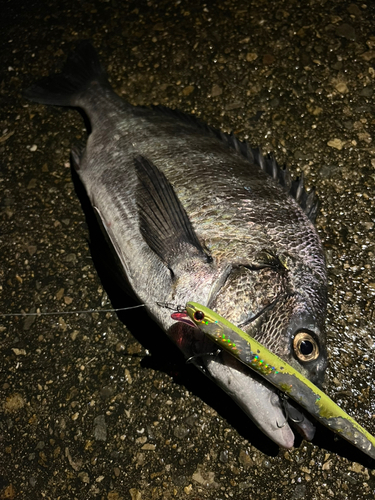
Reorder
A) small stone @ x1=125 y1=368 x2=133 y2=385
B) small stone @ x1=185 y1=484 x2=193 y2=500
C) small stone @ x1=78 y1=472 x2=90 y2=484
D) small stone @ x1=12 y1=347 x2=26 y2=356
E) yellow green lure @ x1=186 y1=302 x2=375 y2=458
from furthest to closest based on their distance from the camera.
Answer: small stone @ x1=12 y1=347 x2=26 y2=356 < small stone @ x1=125 y1=368 x2=133 y2=385 < small stone @ x1=78 y1=472 x2=90 y2=484 < small stone @ x1=185 y1=484 x2=193 y2=500 < yellow green lure @ x1=186 y1=302 x2=375 y2=458

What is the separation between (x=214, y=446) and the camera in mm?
2412

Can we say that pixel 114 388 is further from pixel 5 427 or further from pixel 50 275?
pixel 50 275

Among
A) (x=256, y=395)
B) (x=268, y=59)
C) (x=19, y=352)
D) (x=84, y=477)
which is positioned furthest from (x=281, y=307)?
(x=268, y=59)

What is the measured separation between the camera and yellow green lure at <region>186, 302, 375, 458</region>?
6.02ft

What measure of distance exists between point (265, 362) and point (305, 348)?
0.22 metres

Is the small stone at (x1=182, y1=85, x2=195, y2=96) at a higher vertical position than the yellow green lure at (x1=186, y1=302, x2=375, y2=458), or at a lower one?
higher

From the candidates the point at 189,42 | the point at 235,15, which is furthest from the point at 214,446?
the point at 235,15

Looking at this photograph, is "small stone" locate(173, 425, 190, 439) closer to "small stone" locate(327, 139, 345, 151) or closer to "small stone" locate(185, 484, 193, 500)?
"small stone" locate(185, 484, 193, 500)

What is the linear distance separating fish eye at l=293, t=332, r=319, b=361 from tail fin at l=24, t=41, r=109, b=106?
8.06ft

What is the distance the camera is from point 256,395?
76.4 inches

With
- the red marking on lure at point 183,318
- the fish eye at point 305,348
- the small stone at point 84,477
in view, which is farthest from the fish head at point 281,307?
the small stone at point 84,477

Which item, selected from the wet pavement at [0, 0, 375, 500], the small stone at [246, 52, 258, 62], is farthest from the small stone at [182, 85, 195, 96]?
the small stone at [246, 52, 258, 62]

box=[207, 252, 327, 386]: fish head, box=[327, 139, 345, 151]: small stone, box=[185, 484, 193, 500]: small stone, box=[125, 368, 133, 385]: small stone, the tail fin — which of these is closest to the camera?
box=[207, 252, 327, 386]: fish head

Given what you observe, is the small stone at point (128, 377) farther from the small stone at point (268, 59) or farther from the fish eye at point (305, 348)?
the small stone at point (268, 59)
